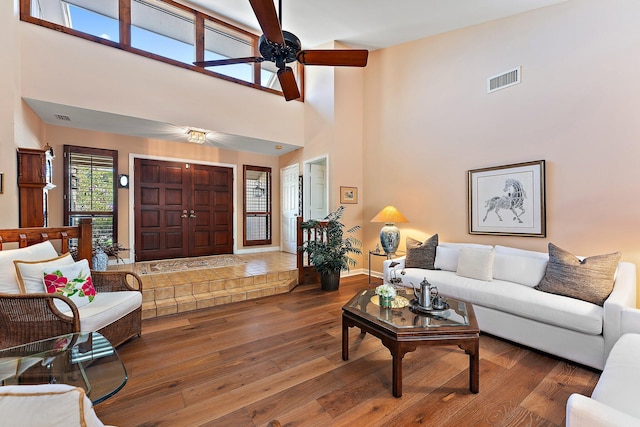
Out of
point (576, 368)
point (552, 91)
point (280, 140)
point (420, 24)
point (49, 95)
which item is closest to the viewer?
point (576, 368)

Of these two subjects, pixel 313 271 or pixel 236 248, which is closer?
pixel 313 271

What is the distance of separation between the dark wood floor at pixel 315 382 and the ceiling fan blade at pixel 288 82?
2601 mm

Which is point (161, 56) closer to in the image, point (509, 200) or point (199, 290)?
point (199, 290)

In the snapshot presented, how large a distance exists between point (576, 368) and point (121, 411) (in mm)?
3274

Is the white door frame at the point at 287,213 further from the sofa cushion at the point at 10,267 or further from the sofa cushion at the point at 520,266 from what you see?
the sofa cushion at the point at 10,267

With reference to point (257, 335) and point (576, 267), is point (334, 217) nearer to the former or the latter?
point (257, 335)

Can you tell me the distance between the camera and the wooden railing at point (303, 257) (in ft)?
Result: 14.4

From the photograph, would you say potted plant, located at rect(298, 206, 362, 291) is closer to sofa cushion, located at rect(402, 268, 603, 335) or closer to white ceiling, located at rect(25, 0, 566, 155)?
sofa cushion, located at rect(402, 268, 603, 335)

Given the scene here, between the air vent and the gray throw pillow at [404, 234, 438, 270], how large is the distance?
2078 millimetres

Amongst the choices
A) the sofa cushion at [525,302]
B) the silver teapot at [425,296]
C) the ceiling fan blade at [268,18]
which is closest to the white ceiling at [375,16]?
the ceiling fan blade at [268,18]

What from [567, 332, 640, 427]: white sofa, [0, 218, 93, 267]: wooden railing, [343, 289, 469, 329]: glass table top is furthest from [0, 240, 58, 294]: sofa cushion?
[567, 332, 640, 427]: white sofa

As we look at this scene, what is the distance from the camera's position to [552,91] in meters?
3.03

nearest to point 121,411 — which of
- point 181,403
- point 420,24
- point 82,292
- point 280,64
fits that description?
point 181,403

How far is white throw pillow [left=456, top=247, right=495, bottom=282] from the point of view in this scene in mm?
2996
